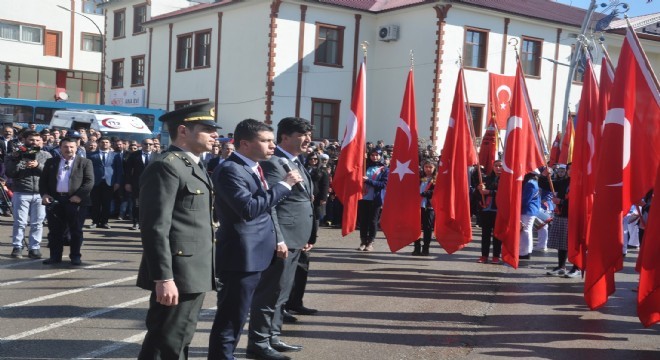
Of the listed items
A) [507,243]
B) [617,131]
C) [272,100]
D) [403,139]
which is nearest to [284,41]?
[272,100]

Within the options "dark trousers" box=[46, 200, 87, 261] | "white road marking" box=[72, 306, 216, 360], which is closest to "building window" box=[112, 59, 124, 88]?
"dark trousers" box=[46, 200, 87, 261]

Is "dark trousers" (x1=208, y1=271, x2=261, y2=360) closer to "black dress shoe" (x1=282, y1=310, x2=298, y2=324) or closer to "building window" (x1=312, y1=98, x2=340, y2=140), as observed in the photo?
"black dress shoe" (x1=282, y1=310, x2=298, y2=324)

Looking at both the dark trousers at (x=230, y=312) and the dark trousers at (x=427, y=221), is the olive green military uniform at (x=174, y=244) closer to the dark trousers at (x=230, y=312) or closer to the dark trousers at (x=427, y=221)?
the dark trousers at (x=230, y=312)

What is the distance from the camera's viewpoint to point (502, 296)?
30.8 feet

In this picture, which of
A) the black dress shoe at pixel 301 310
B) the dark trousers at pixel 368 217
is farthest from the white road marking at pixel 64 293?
the dark trousers at pixel 368 217

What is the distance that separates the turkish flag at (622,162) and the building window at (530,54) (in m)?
26.1

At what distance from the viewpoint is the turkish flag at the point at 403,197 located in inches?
456

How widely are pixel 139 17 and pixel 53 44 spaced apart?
11492 mm

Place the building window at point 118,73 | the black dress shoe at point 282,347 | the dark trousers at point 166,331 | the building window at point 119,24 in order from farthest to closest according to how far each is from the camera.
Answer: the building window at point 118,73
the building window at point 119,24
the black dress shoe at point 282,347
the dark trousers at point 166,331

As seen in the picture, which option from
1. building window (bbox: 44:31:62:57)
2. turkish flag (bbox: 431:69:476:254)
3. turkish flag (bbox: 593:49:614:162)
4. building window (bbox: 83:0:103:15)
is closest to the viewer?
turkish flag (bbox: 593:49:614:162)

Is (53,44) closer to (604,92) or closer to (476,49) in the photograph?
(476,49)

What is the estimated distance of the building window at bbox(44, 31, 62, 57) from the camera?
156 ft

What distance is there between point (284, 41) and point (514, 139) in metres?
21.1

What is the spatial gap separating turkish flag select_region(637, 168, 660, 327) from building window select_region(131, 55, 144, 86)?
34924 millimetres
